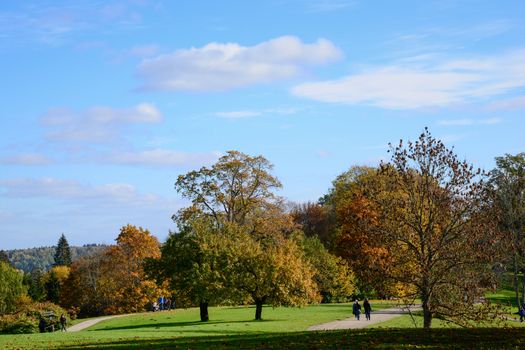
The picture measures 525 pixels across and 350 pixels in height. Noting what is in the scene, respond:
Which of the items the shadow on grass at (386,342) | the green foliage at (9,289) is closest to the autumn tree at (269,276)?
the shadow on grass at (386,342)

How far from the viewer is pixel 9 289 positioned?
102 meters

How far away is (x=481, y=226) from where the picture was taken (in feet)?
96.3

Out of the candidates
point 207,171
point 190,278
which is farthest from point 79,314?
point 190,278

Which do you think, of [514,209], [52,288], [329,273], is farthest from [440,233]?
[52,288]

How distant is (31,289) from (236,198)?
8040 cm

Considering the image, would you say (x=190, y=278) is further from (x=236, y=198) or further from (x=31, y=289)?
(x=31, y=289)

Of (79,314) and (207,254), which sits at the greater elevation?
(207,254)

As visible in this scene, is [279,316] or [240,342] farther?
[279,316]

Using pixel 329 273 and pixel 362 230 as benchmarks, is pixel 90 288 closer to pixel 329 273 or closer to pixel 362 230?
pixel 329 273

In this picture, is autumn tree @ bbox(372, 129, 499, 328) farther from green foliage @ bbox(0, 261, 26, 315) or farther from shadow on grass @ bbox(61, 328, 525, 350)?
green foliage @ bbox(0, 261, 26, 315)

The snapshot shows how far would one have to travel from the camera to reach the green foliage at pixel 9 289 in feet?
331

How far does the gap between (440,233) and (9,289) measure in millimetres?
88348

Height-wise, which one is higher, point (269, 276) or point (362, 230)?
point (362, 230)

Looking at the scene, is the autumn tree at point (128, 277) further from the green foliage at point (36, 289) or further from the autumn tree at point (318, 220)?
the green foliage at point (36, 289)
